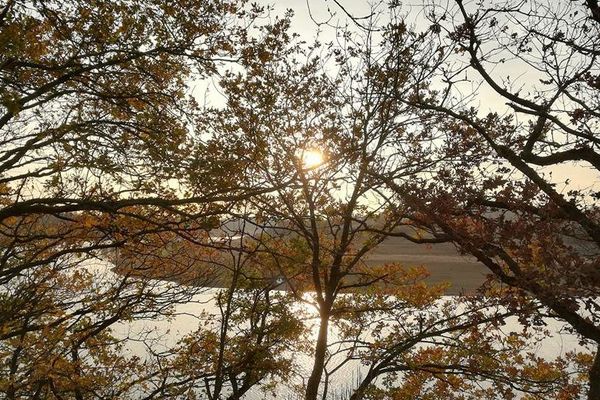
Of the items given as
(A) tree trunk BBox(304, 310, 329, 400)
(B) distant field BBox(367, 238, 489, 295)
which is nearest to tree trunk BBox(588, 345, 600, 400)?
(A) tree trunk BBox(304, 310, 329, 400)

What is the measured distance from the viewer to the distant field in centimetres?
6819

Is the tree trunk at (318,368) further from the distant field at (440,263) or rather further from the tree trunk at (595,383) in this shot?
the distant field at (440,263)

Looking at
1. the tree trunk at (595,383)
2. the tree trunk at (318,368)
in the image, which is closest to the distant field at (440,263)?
the tree trunk at (318,368)

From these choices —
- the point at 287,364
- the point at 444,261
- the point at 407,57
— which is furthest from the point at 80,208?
the point at 444,261

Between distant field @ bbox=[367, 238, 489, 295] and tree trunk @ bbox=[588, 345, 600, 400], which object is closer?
tree trunk @ bbox=[588, 345, 600, 400]

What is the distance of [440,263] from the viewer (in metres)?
87.1

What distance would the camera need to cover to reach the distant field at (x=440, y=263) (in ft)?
224

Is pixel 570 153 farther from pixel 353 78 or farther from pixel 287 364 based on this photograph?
pixel 287 364

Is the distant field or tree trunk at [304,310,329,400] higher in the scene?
the distant field

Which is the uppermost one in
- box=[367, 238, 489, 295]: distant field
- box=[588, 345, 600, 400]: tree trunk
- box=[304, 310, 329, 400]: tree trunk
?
box=[367, 238, 489, 295]: distant field

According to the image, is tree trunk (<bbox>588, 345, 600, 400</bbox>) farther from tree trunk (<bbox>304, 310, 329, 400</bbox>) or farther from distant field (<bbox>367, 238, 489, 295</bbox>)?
distant field (<bbox>367, 238, 489, 295</bbox>)

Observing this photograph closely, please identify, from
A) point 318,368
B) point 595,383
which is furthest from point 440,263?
point 595,383

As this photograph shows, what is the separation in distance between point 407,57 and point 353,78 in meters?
1.63

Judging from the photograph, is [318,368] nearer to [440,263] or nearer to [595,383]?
[595,383]
